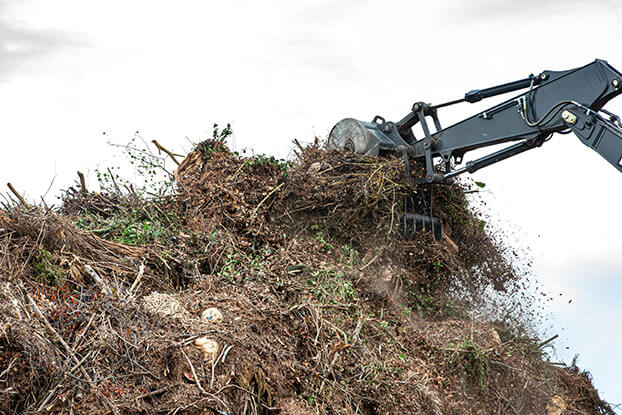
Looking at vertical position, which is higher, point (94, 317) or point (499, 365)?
point (499, 365)

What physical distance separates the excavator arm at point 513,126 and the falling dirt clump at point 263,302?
0.54 meters

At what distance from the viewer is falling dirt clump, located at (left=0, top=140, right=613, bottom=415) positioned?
4770 millimetres

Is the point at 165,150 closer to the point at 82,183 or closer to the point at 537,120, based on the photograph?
the point at 82,183

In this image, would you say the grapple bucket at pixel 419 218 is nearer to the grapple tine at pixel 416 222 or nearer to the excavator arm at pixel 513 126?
the grapple tine at pixel 416 222

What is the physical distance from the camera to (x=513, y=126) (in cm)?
808

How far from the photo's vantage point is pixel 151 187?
938 centimetres

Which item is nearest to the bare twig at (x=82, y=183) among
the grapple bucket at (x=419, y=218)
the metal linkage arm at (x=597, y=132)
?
the grapple bucket at (x=419, y=218)

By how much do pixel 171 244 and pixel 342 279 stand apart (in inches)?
89.4

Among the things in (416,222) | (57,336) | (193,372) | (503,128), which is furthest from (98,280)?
(503,128)

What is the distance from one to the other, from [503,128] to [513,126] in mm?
161

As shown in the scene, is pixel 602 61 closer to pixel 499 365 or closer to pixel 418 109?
pixel 418 109

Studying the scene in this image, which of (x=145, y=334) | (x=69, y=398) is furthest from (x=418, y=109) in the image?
(x=69, y=398)

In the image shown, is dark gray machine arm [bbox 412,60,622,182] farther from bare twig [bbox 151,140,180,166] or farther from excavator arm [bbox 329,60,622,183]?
bare twig [bbox 151,140,180,166]

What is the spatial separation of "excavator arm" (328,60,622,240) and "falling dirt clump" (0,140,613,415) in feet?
1.26
